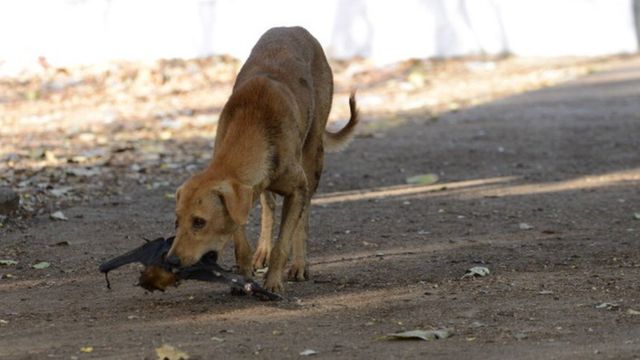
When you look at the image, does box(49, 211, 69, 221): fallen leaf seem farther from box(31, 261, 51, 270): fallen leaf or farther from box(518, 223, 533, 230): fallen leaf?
box(518, 223, 533, 230): fallen leaf

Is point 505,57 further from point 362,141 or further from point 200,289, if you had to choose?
point 200,289

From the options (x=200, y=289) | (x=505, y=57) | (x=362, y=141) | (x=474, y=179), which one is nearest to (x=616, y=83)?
(x=505, y=57)

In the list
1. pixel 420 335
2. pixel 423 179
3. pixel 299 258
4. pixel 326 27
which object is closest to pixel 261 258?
pixel 299 258

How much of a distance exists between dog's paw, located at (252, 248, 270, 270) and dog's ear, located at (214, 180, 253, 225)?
1.50 metres

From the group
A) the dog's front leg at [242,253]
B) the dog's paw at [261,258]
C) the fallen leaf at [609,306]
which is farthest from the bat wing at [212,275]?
the fallen leaf at [609,306]

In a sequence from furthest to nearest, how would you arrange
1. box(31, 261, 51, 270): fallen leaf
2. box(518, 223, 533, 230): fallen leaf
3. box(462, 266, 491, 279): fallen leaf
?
box(518, 223, 533, 230): fallen leaf
box(31, 261, 51, 270): fallen leaf
box(462, 266, 491, 279): fallen leaf

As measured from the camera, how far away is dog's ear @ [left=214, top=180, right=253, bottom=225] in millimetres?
6727

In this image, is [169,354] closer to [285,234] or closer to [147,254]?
[147,254]

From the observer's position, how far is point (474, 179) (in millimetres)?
12047

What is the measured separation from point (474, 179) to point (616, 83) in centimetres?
805

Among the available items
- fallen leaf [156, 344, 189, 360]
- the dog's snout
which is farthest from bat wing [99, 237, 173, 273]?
fallen leaf [156, 344, 189, 360]

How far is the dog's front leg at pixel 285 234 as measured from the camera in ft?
24.1

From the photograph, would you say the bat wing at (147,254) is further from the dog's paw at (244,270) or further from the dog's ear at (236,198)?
the dog's paw at (244,270)

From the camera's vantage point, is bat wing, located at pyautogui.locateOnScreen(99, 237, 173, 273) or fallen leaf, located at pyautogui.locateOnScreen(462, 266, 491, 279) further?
fallen leaf, located at pyautogui.locateOnScreen(462, 266, 491, 279)
